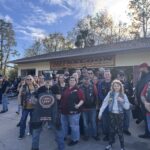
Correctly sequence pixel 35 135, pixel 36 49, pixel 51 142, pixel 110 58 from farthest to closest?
pixel 36 49, pixel 110 58, pixel 51 142, pixel 35 135

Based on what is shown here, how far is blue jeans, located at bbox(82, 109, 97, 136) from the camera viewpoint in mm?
6230

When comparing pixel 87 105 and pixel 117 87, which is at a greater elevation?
A: pixel 117 87

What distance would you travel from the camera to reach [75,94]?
235 inches

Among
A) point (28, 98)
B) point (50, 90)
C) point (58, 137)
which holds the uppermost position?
point (50, 90)

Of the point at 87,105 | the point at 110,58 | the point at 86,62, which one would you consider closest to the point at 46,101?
the point at 87,105

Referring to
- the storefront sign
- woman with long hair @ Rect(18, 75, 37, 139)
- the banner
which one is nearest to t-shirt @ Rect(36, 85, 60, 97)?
the banner

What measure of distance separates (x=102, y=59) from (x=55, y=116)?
10.0 metres

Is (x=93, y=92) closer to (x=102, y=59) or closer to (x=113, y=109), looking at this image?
(x=113, y=109)

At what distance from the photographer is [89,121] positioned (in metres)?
A: 6.36

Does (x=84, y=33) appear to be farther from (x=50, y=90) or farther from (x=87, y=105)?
(x=50, y=90)

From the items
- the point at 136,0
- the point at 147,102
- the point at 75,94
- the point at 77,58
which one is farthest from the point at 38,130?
the point at 136,0

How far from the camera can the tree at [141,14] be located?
26.1m

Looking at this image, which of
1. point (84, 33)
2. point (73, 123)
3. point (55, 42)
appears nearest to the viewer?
point (73, 123)

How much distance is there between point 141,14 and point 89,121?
2260 cm
